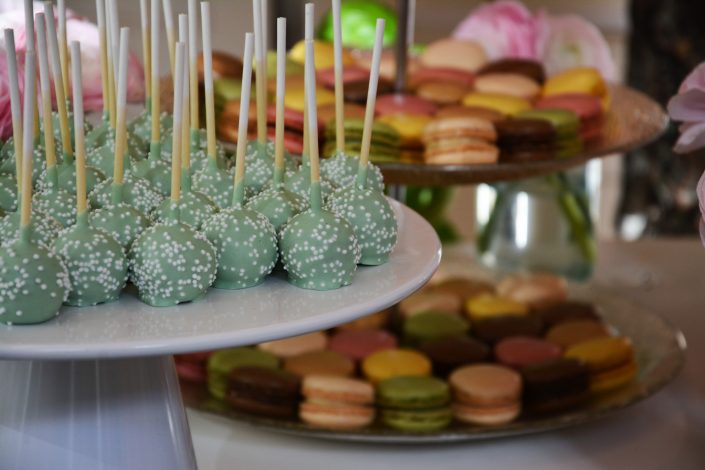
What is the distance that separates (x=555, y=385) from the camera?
101cm

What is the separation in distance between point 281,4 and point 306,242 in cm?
186

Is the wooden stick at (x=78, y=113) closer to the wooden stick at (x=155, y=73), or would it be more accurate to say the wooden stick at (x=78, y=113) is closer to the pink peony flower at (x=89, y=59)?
the wooden stick at (x=155, y=73)

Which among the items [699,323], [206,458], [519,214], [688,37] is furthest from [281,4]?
[206,458]

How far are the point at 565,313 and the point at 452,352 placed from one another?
0.58ft

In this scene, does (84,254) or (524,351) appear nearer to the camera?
(84,254)

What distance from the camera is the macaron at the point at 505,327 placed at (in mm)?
1132

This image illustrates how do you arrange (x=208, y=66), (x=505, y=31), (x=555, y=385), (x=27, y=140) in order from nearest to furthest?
1. (x=27, y=140)
2. (x=208, y=66)
3. (x=555, y=385)
4. (x=505, y=31)

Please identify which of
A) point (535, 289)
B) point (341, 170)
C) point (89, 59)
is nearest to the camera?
point (341, 170)

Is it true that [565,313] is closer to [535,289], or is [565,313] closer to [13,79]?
[535,289]

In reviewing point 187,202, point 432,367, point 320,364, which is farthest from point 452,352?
point 187,202

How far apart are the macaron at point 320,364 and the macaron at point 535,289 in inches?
10.8

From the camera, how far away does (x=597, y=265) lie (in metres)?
1.45

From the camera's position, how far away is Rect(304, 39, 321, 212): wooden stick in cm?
62

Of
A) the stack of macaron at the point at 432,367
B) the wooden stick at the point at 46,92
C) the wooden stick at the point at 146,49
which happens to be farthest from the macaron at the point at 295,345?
the wooden stick at the point at 46,92
